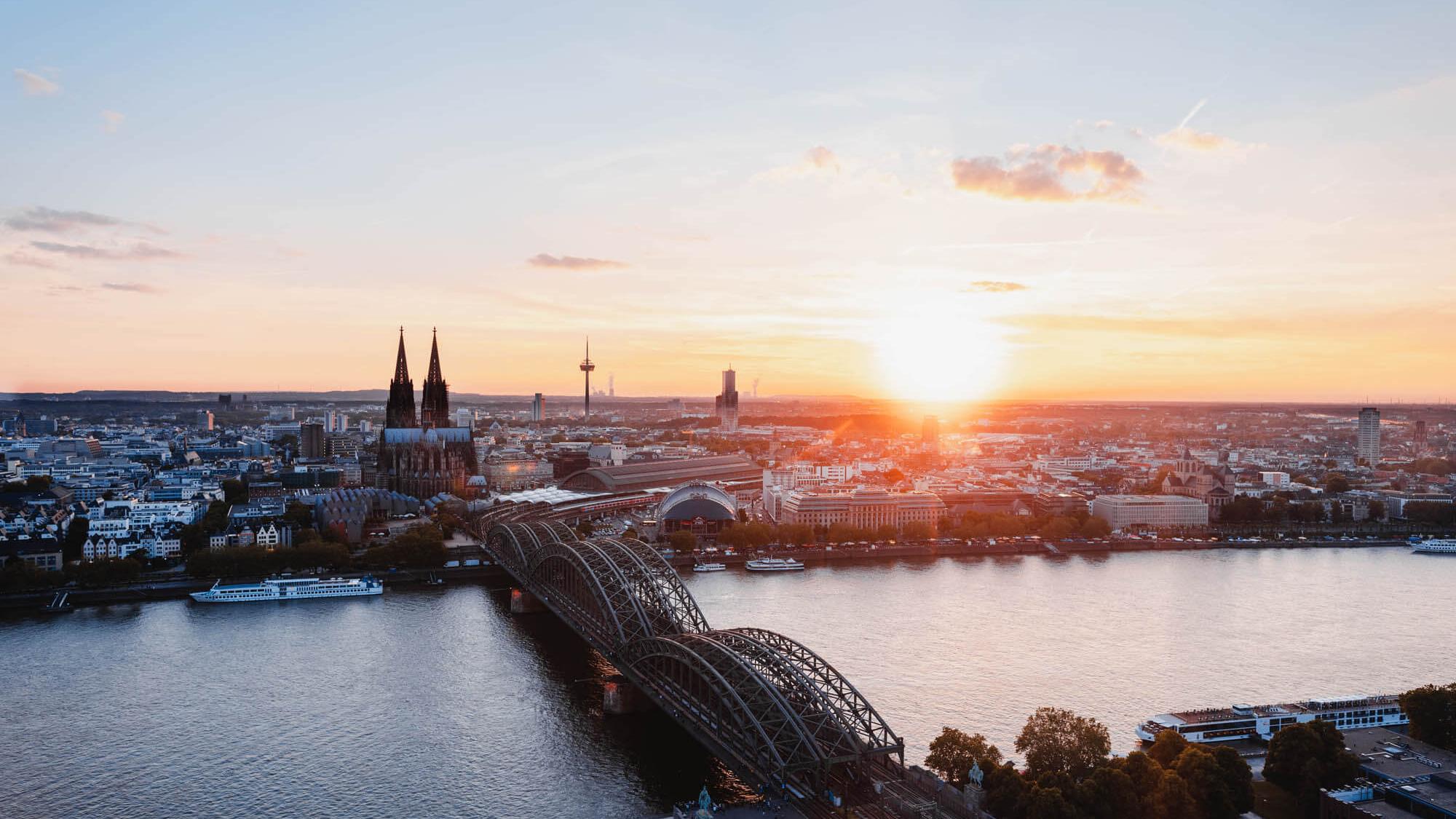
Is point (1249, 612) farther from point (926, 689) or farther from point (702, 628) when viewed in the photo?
point (702, 628)

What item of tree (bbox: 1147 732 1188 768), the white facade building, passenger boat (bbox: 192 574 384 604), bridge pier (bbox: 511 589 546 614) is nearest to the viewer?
tree (bbox: 1147 732 1188 768)

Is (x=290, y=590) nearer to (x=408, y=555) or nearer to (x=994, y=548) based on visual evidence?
(x=408, y=555)

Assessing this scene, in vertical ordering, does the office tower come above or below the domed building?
above

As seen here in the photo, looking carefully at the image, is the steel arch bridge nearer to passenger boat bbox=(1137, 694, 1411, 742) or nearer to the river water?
the river water

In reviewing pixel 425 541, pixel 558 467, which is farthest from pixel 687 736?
pixel 558 467

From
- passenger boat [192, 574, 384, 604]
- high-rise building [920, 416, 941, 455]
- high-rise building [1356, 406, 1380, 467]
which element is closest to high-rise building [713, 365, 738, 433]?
high-rise building [920, 416, 941, 455]

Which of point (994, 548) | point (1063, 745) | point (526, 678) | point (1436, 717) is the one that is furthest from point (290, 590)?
point (1436, 717)

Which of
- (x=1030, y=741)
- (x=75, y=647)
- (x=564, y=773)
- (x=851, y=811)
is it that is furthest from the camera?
(x=75, y=647)
